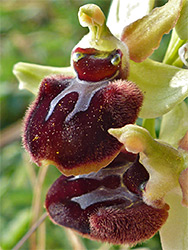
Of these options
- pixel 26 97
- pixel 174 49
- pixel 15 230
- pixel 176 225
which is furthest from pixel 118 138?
pixel 26 97

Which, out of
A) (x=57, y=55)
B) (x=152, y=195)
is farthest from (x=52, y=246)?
(x=152, y=195)

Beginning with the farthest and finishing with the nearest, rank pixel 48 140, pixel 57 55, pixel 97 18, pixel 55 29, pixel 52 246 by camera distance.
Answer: pixel 55 29 → pixel 57 55 → pixel 52 246 → pixel 97 18 → pixel 48 140

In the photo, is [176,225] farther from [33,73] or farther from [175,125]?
[33,73]

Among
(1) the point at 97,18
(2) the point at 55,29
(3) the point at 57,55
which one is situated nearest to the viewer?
(1) the point at 97,18

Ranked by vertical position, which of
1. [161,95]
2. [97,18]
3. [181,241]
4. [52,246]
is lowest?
[52,246]

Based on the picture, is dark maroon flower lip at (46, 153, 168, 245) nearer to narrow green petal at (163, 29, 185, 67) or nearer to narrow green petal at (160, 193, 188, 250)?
narrow green petal at (160, 193, 188, 250)

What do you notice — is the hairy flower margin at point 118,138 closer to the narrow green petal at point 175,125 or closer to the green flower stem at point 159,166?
the green flower stem at point 159,166

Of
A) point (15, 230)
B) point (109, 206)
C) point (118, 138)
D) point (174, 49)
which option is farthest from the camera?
point (15, 230)

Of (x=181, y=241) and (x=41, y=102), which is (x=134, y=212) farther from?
(x=41, y=102)
